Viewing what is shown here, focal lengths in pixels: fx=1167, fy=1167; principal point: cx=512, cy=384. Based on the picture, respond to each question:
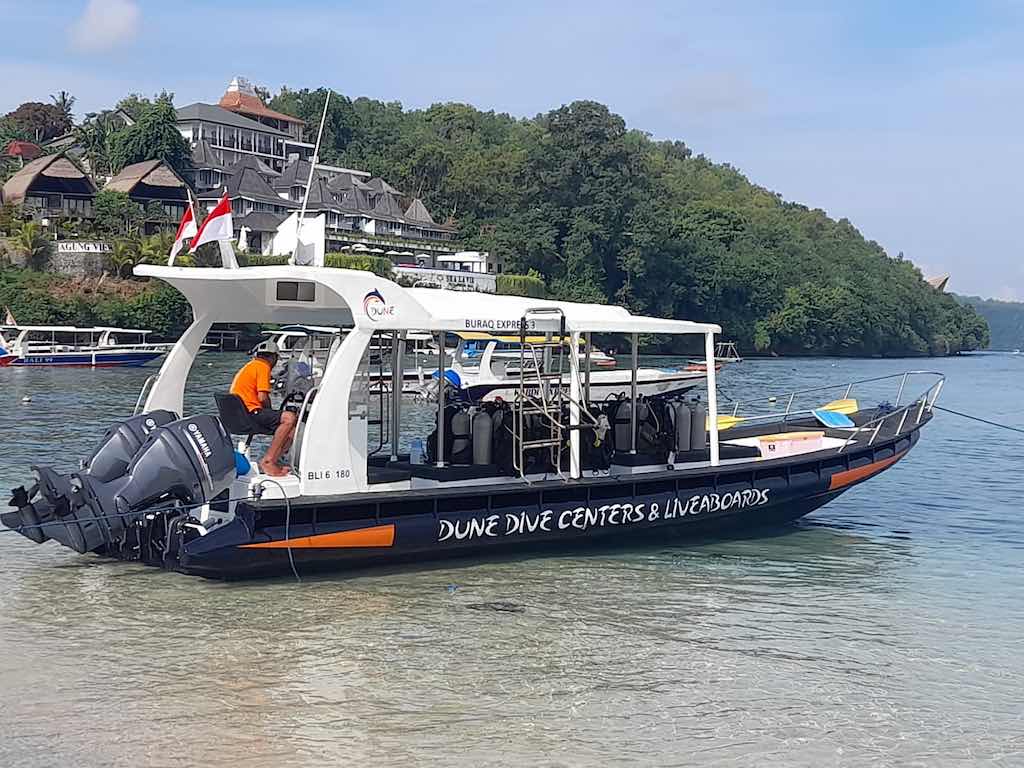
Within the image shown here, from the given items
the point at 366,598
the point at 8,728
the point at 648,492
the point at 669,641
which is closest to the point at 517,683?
the point at 669,641

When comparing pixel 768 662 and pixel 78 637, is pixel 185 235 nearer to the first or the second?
pixel 78 637

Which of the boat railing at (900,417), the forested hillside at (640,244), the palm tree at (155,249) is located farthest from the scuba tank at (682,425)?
the forested hillside at (640,244)

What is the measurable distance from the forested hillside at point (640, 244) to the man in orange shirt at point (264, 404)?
73.0 m

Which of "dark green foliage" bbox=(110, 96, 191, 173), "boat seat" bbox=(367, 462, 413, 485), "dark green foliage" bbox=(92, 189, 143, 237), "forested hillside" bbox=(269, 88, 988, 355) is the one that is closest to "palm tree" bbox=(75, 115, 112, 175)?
"dark green foliage" bbox=(110, 96, 191, 173)

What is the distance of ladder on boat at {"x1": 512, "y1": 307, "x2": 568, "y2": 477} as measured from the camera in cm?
1120

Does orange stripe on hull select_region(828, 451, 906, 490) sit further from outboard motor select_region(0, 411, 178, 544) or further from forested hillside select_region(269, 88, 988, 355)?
forested hillside select_region(269, 88, 988, 355)


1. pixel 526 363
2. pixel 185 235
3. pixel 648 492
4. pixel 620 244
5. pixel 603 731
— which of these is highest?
pixel 620 244

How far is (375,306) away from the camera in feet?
34.0

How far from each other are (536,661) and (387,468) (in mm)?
3144

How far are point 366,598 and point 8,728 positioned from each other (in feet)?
12.0

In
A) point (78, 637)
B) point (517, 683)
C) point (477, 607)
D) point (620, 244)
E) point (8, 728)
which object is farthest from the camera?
point (620, 244)

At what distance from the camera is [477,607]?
403 inches

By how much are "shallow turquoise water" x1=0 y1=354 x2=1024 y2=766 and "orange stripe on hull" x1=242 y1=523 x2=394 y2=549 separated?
44 cm

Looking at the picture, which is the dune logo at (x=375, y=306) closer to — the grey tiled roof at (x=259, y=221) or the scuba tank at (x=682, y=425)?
the scuba tank at (x=682, y=425)
